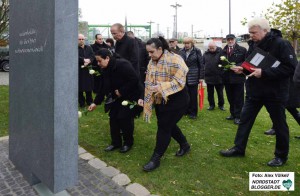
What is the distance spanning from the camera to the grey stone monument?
10.8ft

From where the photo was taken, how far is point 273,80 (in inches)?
170

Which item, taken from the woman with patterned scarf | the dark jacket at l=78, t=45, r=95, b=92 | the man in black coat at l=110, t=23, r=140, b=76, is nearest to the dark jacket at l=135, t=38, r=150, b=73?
the dark jacket at l=78, t=45, r=95, b=92

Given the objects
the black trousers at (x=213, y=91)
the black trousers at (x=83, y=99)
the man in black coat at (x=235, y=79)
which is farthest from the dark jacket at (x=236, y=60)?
the black trousers at (x=83, y=99)

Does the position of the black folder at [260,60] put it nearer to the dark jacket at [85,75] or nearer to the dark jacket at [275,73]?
the dark jacket at [275,73]

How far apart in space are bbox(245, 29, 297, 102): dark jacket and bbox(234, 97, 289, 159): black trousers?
0.12 m

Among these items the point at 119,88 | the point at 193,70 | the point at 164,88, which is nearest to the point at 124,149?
the point at 119,88

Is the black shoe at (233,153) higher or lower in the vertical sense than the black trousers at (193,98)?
lower

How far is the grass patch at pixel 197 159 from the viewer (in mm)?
3898

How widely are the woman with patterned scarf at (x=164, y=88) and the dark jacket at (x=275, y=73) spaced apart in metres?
1.04

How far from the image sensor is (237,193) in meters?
3.71

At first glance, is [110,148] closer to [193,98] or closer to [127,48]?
[127,48]

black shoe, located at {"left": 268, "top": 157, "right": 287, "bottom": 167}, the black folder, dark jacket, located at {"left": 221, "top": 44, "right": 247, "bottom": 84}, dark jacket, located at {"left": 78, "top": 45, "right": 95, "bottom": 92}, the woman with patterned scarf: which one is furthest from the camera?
dark jacket, located at {"left": 78, "top": 45, "right": 95, "bottom": 92}

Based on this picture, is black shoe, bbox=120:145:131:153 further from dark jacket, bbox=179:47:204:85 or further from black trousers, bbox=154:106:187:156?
dark jacket, bbox=179:47:204:85

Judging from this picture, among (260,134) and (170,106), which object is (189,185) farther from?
(260,134)
